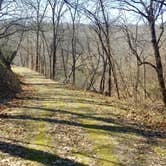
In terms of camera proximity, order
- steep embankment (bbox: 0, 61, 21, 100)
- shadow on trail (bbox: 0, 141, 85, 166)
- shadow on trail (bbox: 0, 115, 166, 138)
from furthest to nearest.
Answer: steep embankment (bbox: 0, 61, 21, 100) → shadow on trail (bbox: 0, 115, 166, 138) → shadow on trail (bbox: 0, 141, 85, 166)

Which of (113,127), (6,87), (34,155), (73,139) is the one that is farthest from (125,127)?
(6,87)

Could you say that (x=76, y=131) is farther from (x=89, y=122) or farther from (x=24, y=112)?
(x=24, y=112)

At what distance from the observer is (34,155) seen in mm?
10898

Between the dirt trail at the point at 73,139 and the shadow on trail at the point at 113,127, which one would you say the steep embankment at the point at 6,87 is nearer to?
the dirt trail at the point at 73,139

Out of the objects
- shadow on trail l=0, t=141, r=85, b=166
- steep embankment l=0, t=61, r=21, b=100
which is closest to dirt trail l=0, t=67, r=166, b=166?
shadow on trail l=0, t=141, r=85, b=166

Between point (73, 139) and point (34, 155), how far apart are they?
6.78 ft

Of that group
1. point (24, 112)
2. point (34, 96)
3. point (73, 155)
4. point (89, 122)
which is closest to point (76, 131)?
point (89, 122)

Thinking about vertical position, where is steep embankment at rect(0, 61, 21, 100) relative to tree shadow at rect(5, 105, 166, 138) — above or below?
above

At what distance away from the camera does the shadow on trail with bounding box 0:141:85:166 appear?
34.0 feet

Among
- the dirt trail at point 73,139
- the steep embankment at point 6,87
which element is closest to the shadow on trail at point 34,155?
the dirt trail at point 73,139

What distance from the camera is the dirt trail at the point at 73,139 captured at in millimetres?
10609

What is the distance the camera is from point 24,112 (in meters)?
17.4

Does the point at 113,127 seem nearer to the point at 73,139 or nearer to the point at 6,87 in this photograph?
the point at 73,139

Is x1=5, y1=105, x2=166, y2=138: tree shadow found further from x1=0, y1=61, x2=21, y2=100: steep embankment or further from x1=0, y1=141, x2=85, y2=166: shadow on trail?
x1=0, y1=61, x2=21, y2=100: steep embankment
